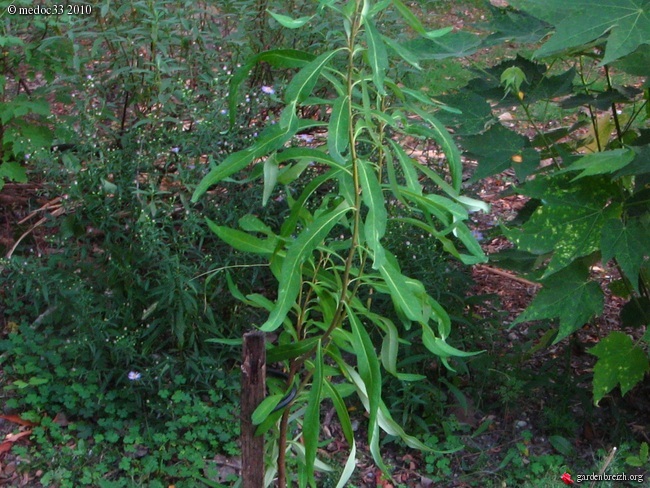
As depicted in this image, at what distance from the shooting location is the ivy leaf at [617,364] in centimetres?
321

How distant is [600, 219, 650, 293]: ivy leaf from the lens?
2.92 metres

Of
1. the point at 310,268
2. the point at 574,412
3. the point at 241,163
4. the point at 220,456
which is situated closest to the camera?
the point at 241,163

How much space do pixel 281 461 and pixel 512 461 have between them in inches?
54.8

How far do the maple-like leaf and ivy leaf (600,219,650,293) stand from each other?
0.72m

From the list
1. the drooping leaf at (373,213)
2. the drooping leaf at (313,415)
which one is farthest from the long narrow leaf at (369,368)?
the drooping leaf at (373,213)

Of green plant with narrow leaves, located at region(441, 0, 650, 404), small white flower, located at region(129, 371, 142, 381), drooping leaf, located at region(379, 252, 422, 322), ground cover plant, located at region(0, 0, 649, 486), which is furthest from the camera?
small white flower, located at region(129, 371, 142, 381)

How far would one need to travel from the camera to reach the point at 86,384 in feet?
11.9

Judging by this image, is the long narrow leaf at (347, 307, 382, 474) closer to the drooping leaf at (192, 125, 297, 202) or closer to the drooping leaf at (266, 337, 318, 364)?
the drooping leaf at (266, 337, 318, 364)

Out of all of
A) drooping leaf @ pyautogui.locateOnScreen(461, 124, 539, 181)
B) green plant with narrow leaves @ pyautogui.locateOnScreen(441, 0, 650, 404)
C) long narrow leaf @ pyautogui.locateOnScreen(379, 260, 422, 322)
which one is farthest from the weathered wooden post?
drooping leaf @ pyautogui.locateOnScreen(461, 124, 539, 181)

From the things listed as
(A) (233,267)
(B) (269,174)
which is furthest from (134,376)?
(B) (269,174)

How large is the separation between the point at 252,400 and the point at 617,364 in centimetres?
162

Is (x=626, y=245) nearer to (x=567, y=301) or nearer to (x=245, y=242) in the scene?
(x=567, y=301)

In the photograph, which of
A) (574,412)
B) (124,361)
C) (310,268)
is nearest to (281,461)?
(310,268)

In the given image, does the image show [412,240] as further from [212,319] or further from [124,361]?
[124,361]
